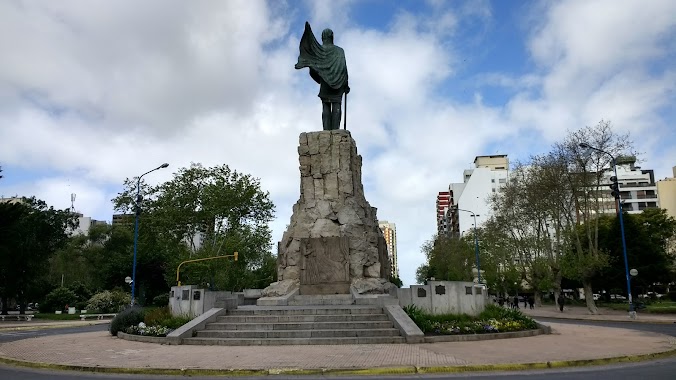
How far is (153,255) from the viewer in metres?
58.4

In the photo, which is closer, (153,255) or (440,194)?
(153,255)

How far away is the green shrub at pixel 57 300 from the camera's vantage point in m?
52.2

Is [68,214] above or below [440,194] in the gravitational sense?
below

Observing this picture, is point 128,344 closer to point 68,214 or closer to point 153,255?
point 153,255

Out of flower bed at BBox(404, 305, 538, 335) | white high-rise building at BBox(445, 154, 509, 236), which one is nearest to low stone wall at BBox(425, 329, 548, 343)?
flower bed at BBox(404, 305, 538, 335)

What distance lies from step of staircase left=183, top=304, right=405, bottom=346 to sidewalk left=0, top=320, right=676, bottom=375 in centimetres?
75

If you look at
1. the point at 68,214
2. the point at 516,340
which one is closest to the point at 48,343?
the point at 516,340

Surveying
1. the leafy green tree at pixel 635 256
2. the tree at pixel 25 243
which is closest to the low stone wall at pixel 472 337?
the tree at pixel 25 243

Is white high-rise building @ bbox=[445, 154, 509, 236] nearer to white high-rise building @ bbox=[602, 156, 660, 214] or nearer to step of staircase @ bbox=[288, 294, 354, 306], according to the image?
white high-rise building @ bbox=[602, 156, 660, 214]

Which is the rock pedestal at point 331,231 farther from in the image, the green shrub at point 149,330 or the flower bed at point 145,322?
the green shrub at point 149,330

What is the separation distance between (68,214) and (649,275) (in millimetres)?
61119

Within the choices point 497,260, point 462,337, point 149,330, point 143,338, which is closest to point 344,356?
point 462,337

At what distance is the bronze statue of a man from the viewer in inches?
1059

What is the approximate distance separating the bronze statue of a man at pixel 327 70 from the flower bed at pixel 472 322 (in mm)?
11589
